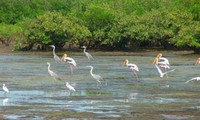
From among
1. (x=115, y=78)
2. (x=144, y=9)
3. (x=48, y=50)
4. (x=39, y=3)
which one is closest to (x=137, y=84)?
(x=115, y=78)

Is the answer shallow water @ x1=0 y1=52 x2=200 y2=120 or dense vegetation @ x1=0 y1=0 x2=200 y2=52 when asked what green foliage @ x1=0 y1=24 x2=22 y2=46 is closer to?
dense vegetation @ x1=0 y1=0 x2=200 y2=52

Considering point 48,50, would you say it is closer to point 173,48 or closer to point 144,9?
point 173,48

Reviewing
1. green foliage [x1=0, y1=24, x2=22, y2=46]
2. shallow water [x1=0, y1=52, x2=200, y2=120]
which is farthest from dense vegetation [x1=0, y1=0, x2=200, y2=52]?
shallow water [x1=0, y1=52, x2=200, y2=120]

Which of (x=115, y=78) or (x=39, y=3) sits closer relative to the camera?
(x=115, y=78)

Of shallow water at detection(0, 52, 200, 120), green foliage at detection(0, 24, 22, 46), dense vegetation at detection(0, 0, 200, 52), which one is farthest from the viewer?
green foliage at detection(0, 24, 22, 46)

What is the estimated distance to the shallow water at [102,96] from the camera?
18625 mm

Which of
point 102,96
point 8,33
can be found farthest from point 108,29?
point 102,96

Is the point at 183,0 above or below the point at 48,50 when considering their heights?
above

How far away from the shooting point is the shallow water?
1862cm

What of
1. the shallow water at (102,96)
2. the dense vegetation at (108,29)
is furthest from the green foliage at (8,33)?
the shallow water at (102,96)

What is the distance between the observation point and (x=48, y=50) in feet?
189

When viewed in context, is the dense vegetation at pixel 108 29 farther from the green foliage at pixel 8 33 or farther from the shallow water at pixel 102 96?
the shallow water at pixel 102 96

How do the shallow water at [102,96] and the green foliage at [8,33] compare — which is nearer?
the shallow water at [102,96]

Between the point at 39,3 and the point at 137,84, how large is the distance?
170 ft
